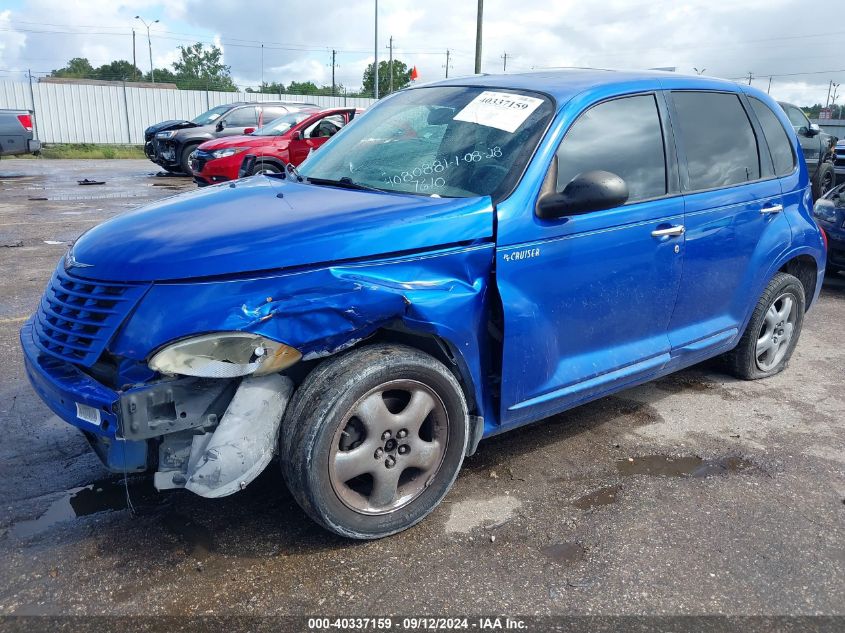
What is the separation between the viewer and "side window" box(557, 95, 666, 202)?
10.8 ft

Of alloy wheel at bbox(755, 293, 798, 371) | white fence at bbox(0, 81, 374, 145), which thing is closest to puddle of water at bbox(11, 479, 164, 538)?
alloy wheel at bbox(755, 293, 798, 371)

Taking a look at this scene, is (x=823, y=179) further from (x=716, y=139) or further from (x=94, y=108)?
(x=94, y=108)

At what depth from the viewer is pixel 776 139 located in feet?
14.5

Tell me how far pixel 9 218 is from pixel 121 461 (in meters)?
9.90

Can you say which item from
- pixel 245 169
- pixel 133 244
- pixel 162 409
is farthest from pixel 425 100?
pixel 245 169

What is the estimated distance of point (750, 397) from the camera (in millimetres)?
4461

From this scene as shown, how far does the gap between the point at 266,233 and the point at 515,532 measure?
1.57 metres

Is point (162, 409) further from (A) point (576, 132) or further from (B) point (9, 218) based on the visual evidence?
(B) point (9, 218)

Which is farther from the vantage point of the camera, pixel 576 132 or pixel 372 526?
pixel 576 132

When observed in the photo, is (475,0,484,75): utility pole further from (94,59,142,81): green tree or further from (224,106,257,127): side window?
(94,59,142,81): green tree

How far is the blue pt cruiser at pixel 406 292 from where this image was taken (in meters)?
2.51

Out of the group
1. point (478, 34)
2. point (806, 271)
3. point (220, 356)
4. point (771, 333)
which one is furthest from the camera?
point (478, 34)

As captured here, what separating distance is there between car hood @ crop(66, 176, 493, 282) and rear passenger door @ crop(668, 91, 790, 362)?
141cm

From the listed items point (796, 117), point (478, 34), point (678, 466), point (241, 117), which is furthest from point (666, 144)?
point (478, 34)
